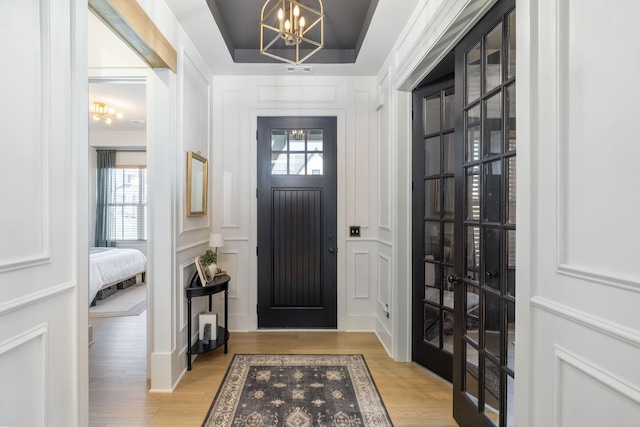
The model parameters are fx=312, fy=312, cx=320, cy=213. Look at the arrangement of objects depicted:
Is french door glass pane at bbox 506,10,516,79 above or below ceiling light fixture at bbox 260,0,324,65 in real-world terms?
below

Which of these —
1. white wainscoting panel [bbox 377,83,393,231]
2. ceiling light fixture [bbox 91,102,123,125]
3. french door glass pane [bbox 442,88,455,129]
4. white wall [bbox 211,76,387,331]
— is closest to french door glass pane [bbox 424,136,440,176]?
french door glass pane [bbox 442,88,455,129]

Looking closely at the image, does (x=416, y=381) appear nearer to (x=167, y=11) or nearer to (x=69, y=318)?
(x=69, y=318)

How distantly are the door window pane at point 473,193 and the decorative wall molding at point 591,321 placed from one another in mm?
674

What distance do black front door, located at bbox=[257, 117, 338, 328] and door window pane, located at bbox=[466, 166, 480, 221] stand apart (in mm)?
1790

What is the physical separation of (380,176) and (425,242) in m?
0.97

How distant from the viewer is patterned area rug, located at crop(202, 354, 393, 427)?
1.99m

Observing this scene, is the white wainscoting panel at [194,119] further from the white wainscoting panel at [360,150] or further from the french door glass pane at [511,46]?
the french door glass pane at [511,46]

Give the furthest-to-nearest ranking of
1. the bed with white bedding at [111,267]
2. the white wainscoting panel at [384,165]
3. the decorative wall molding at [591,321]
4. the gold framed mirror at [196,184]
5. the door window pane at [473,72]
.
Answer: the bed with white bedding at [111,267]
the white wainscoting panel at [384,165]
the gold framed mirror at [196,184]
the door window pane at [473,72]
the decorative wall molding at [591,321]

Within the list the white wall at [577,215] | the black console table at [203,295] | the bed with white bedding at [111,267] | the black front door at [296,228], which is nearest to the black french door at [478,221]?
the white wall at [577,215]

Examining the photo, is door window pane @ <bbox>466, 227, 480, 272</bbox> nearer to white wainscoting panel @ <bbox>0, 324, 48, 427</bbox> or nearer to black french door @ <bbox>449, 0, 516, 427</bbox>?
black french door @ <bbox>449, 0, 516, 427</bbox>

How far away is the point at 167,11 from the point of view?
2283mm

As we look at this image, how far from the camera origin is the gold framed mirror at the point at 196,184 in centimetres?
269

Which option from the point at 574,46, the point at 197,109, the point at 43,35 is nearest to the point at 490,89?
the point at 574,46

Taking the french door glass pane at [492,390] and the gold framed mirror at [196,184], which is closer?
the french door glass pane at [492,390]
